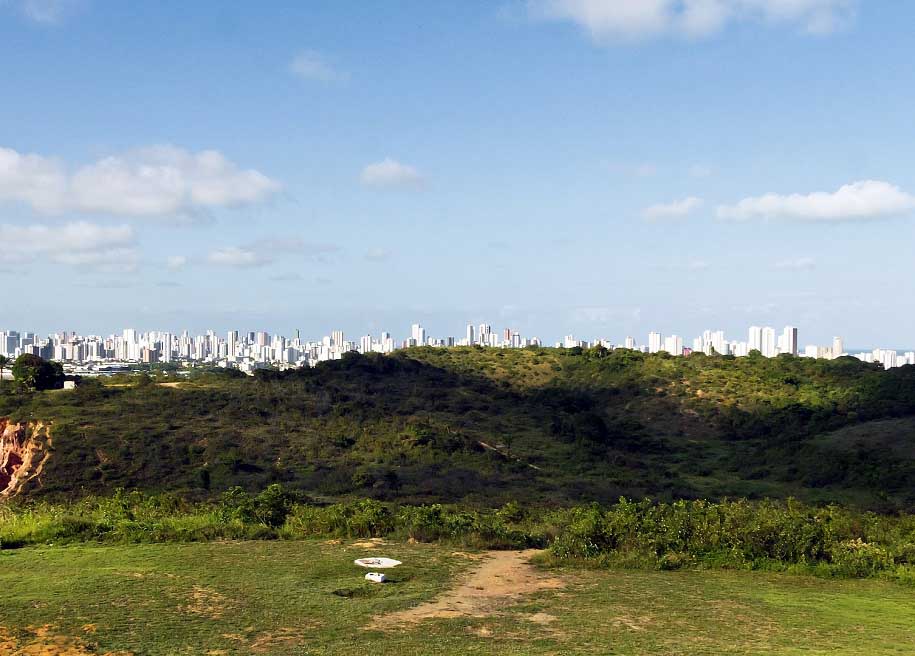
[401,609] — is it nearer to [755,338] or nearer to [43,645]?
[43,645]

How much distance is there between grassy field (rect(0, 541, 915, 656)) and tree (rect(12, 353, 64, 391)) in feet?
130

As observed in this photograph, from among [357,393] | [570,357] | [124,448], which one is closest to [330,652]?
[124,448]

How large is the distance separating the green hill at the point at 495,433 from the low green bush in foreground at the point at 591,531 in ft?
38.9

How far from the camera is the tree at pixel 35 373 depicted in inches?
2040

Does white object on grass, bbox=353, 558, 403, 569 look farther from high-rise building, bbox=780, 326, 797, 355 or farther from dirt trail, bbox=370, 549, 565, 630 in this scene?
high-rise building, bbox=780, 326, 797, 355

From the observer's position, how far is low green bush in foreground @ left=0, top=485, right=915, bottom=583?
1684cm

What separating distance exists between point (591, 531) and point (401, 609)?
6.78 meters

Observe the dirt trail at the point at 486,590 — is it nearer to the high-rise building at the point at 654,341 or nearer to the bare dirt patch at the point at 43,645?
the bare dirt patch at the point at 43,645

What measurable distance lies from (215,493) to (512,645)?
25.6 m

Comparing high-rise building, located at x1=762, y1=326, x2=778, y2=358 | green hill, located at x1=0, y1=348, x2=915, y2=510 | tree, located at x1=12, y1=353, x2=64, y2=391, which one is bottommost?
green hill, located at x1=0, y1=348, x2=915, y2=510

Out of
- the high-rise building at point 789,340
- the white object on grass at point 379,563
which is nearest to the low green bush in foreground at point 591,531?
the white object on grass at point 379,563

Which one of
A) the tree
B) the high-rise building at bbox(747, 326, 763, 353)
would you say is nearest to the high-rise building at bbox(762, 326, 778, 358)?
the high-rise building at bbox(747, 326, 763, 353)

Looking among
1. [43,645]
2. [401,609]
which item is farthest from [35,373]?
[401,609]

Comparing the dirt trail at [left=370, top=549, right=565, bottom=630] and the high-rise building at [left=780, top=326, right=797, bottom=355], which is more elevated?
the high-rise building at [left=780, top=326, right=797, bottom=355]
